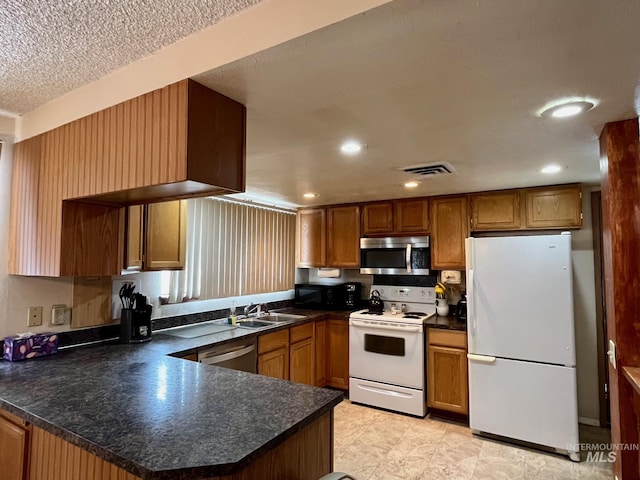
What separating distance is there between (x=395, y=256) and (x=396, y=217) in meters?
0.43

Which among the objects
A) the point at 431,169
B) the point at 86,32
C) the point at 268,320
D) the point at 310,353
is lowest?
the point at 310,353

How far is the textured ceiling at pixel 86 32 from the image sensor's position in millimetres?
1146

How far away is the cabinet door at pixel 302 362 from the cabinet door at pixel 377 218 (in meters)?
1.40

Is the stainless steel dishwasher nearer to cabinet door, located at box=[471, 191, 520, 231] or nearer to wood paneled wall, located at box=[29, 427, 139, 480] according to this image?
wood paneled wall, located at box=[29, 427, 139, 480]

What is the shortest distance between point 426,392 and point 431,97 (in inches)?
113

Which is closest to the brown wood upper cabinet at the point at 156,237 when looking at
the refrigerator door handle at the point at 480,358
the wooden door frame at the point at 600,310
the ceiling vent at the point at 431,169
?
the ceiling vent at the point at 431,169

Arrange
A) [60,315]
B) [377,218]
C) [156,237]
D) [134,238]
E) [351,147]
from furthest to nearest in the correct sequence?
[377,218], [156,237], [134,238], [60,315], [351,147]

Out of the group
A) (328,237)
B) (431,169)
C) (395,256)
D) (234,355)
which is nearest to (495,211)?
(395,256)

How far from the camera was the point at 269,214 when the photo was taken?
168 inches

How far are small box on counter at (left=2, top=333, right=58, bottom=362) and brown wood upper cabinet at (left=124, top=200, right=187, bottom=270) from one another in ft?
1.94

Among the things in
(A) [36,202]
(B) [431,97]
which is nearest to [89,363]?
(A) [36,202]

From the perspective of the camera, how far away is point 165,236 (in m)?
2.69

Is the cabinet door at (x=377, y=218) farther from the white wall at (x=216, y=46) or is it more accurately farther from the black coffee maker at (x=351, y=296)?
the white wall at (x=216, y=46)

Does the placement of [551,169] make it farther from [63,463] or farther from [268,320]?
[63,463]
